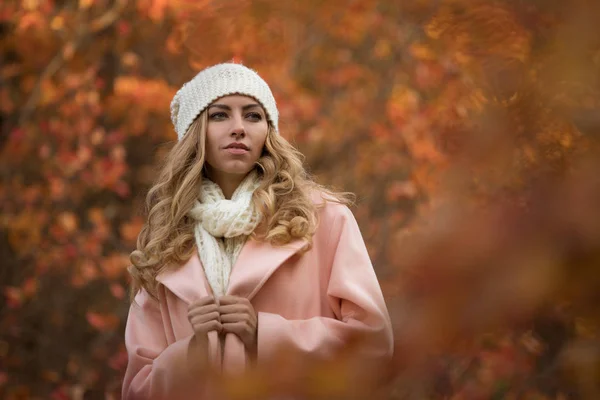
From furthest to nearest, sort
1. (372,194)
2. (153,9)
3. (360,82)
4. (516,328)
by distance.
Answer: (360,82) < (372,194) < (153,9) < (516,328)

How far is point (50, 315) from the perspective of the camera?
773 cm

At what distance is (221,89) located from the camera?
259 centimetres

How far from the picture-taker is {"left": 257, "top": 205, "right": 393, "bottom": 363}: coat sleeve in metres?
2.26

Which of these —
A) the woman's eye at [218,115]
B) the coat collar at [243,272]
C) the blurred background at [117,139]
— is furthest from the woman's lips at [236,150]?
the blurred background at [117,139]

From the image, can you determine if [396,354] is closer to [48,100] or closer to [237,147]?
[237,147]

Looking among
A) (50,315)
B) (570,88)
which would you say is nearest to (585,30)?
(570,88)

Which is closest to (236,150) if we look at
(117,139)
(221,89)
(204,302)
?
(221,89)

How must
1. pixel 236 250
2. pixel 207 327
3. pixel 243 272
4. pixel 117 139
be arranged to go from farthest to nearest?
pixel 117 139 → pixel 236 250 → pixel 243 272 → pixel 207 327

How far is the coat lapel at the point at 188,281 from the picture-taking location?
95.6 inches

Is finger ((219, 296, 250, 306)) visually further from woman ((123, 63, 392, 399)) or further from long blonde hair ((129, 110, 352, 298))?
long blonde hair ((129, 110, 352, 298))

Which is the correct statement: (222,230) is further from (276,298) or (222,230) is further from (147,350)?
(147,350)

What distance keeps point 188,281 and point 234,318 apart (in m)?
0.21

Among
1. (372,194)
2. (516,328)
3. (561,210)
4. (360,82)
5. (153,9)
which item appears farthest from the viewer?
(360,82)

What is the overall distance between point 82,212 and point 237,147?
6.22 m
